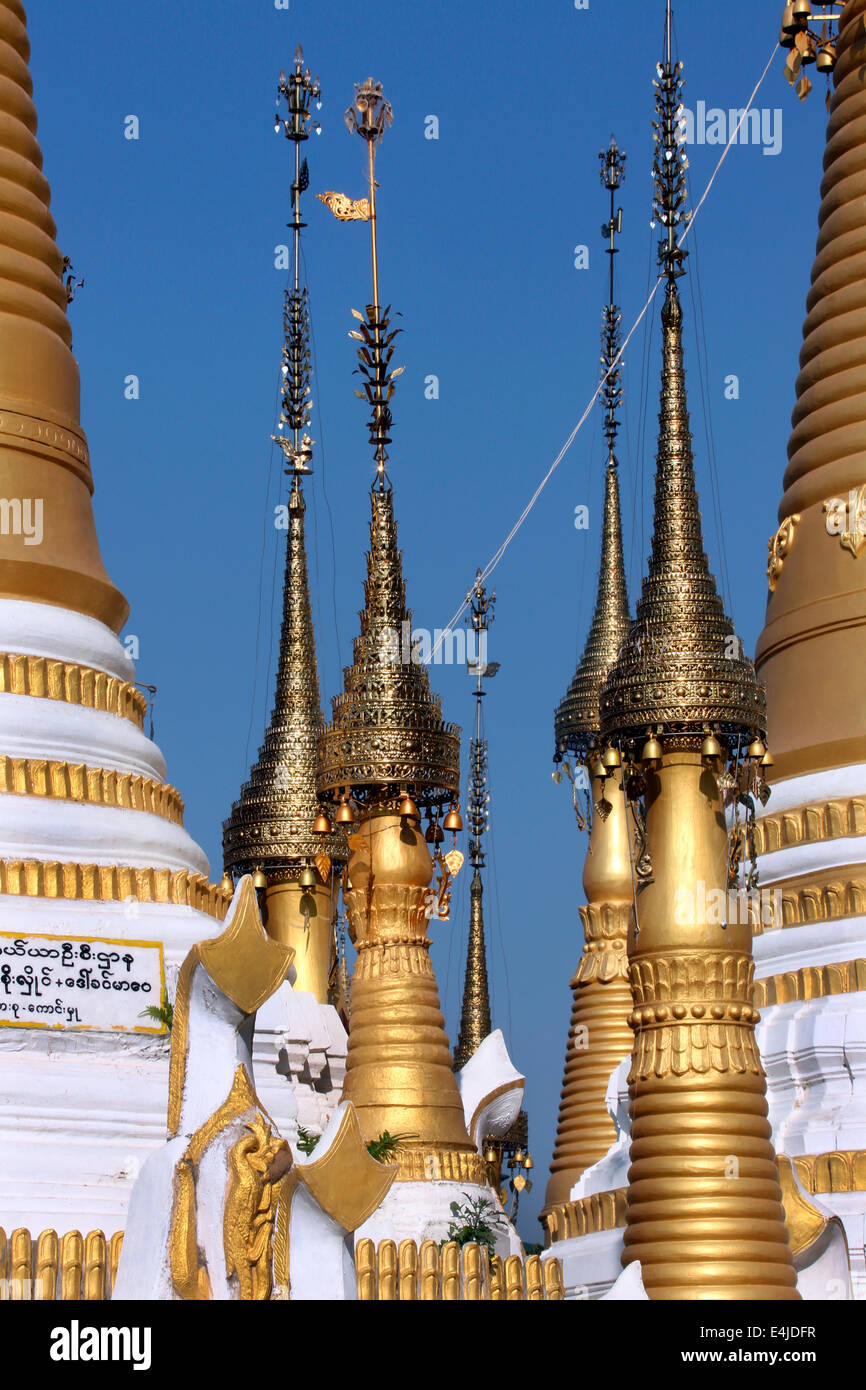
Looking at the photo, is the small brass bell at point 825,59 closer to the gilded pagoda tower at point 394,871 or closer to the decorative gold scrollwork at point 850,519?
the decorative gold scrollwork at point 850,519

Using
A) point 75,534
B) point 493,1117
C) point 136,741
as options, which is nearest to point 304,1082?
point 493,1117

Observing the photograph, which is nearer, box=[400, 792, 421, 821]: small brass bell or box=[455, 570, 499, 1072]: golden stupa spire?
box=[400, 792, 421, 821]: small brass bell

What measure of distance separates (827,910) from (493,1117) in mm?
4571

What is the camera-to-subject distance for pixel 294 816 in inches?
1227

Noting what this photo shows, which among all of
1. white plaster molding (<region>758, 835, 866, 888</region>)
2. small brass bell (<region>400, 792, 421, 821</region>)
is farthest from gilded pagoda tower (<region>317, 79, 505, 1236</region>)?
white plaster molding (<region>758, 835, 866, 888</region>)

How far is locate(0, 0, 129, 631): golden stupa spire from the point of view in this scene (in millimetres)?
24969

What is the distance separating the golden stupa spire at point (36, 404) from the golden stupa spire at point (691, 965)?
6891 millimetres

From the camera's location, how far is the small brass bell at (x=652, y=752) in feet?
68.7

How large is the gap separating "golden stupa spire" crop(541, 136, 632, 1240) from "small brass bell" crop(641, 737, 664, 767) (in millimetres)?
9548

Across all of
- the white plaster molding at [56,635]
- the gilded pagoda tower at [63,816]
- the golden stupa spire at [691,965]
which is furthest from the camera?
the white plaster molding at [56,635]

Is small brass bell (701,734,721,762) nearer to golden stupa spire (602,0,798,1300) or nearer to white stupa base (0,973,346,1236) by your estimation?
golden stupa spire (602,0,798,1300)

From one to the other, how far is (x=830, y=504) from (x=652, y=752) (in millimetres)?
8539

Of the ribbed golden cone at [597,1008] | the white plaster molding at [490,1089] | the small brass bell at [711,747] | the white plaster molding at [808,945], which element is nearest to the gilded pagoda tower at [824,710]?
the white plaster molding at [808,945]
